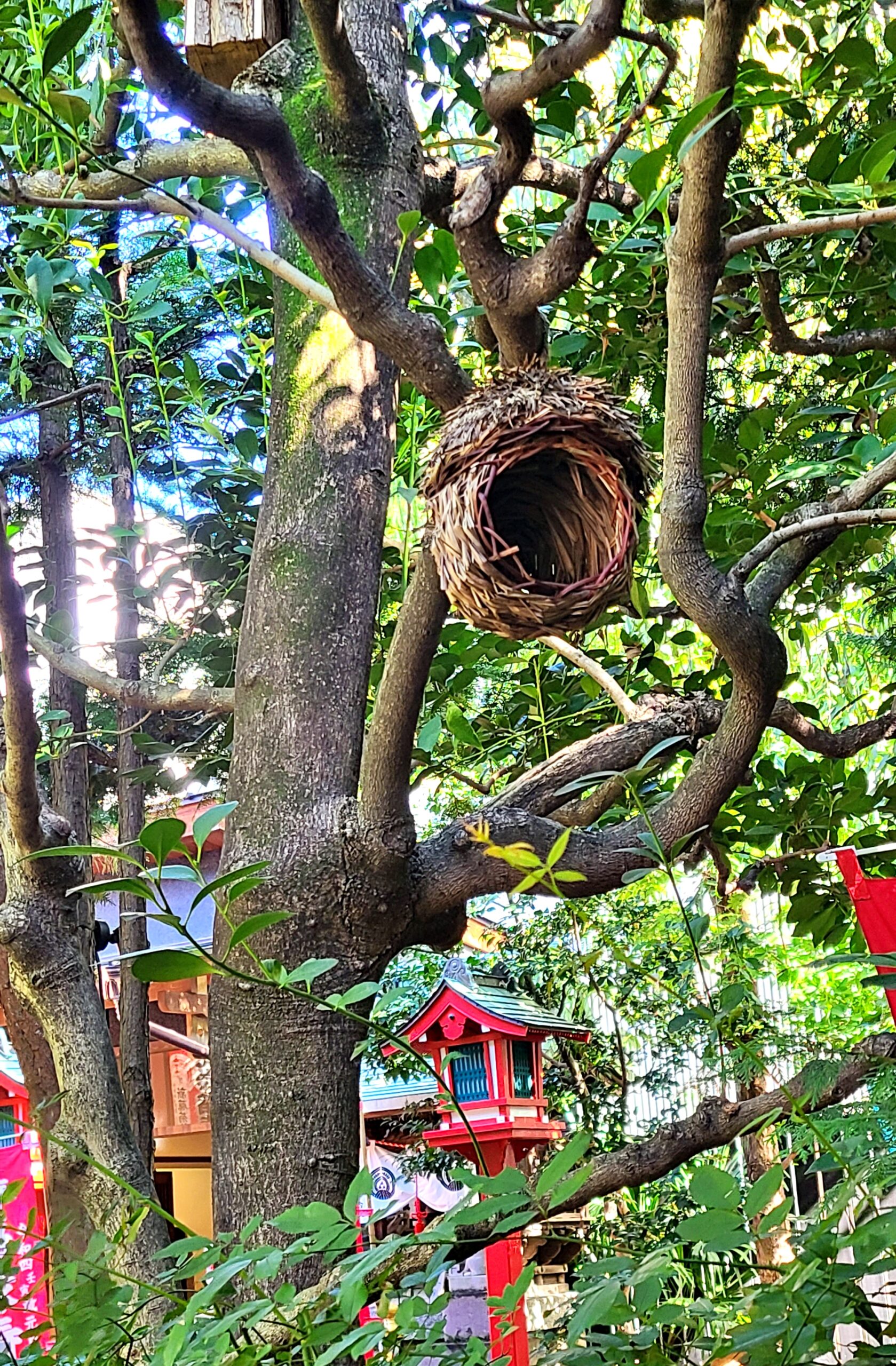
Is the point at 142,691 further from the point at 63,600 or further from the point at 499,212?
the point at 499,212

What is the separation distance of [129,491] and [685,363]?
107cm

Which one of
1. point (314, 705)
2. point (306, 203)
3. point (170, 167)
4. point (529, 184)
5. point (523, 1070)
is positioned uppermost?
point (170, 167)

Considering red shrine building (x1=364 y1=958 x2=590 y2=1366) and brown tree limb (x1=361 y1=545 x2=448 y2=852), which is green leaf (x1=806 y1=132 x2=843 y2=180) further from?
red shrine building (x1=364 y1=958 x2=590 y2=1366)

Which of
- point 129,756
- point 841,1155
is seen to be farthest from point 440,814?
point 841,1155

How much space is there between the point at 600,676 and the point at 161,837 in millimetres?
979

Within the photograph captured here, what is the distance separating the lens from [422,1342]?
0.55 meters

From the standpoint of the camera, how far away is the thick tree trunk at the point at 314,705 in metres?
1.09

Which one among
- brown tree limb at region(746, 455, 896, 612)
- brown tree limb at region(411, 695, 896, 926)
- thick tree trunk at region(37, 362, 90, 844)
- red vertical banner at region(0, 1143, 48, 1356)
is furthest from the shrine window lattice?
brown tree limb at region(746, 455, 896, 612)

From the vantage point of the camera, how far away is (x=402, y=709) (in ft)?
3.61

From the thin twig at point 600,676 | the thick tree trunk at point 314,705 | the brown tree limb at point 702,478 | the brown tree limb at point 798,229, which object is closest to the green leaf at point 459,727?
the thin twig at point 600,676

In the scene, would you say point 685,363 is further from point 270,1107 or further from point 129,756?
point 129,756

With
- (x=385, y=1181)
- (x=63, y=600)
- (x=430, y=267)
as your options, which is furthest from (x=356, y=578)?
(x=385, y=1181)

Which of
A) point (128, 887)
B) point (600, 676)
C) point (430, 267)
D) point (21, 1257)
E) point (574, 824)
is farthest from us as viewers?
point (600, 676)

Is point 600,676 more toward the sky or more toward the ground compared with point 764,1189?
more toward the sky
